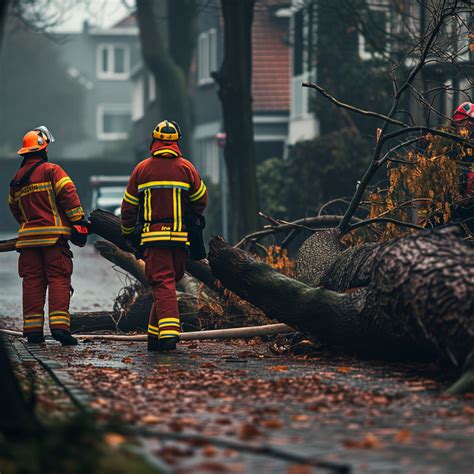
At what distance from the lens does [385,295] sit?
8.83m

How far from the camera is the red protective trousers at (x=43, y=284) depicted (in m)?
11.8

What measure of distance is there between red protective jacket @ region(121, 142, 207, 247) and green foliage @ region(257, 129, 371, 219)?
50.9 feet

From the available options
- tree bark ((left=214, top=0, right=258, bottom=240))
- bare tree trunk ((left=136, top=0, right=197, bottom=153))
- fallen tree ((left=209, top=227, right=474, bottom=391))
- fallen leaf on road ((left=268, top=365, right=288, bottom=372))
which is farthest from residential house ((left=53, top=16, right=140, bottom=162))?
fallen leaf on road ((left=268, top=365, right=288, bottom=372))

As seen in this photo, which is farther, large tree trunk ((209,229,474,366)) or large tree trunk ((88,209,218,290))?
large tree trunk ((88,209,218,290))

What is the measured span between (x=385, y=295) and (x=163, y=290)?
2.62 m

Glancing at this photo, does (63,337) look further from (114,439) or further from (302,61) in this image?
(302,61)

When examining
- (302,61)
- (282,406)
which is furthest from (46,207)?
(302,61)

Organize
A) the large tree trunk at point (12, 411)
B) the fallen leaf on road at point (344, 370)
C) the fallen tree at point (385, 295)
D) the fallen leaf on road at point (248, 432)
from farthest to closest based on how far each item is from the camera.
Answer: the fallen leaf on road at point (344, 370) < the fallen tree at point (385, 295) < the fallen leaf on road at point (248, 432) < the large tree trunk at point (12, 411)

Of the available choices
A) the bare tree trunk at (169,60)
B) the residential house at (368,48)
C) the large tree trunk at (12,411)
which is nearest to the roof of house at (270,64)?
the residential house at (368,48)

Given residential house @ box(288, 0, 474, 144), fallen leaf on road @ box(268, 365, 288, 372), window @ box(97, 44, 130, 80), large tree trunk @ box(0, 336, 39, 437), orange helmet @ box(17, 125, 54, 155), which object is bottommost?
fallen leaf on road @ box(268, 365, 288, 372)

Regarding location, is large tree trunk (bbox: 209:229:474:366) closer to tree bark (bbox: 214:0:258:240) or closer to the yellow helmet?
the yellow helmet

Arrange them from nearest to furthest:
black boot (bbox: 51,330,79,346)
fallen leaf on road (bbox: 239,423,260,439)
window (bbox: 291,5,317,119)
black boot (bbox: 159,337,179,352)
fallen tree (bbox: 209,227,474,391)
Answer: fallen leaf on road (bbox: 239,423,260,439) < fallen tree (bbox: 209,227,474,391) < black boot (bbox: 159,337,179,352) < black boot (bbox: 51,330,79,346) < window (bbox: 291,5,317,119)

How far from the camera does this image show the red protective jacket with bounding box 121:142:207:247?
11.0 m

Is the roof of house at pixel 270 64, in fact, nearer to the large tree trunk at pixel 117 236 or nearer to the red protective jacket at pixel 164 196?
the large tree trunk at pixel 117 236
